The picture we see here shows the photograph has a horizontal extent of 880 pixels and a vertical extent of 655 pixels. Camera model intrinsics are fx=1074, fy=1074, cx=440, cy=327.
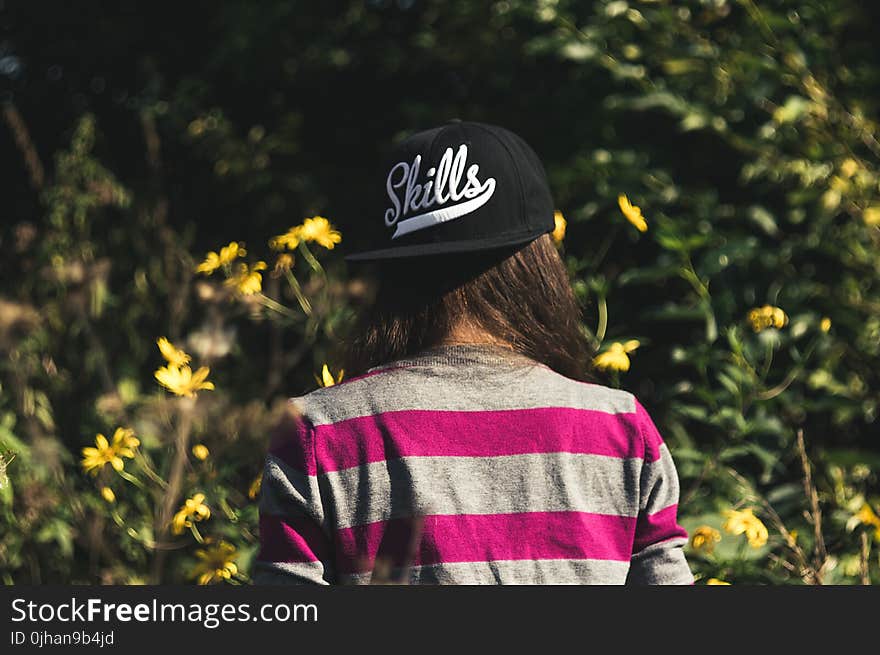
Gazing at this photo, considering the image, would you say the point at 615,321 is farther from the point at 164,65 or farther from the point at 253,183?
the point at 164,65

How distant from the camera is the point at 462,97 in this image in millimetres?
3711

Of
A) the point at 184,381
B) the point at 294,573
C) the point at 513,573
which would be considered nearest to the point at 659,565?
the point at 513,573

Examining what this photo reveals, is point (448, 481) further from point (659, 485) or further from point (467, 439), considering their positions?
point (659, 485)

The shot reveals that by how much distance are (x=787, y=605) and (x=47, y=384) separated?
2559 mm

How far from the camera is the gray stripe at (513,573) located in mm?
1219

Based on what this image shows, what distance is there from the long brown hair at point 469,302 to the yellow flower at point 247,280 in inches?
21.2

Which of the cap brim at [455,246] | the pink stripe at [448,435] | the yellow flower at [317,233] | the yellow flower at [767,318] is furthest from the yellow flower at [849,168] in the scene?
the pink stripe at [448,435]

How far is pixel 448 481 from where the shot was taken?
4.05 ft

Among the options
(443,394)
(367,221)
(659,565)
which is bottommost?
(367,221)

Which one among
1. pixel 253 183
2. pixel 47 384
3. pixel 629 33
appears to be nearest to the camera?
pixel 629 33

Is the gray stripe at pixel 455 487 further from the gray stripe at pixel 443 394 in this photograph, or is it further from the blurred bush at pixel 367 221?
the blurred bush at pixel 367 221

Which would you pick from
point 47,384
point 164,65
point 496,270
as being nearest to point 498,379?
point 496,270

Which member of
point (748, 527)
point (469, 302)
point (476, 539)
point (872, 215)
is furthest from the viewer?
point (872, 215)

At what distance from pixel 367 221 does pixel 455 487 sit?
250cm
